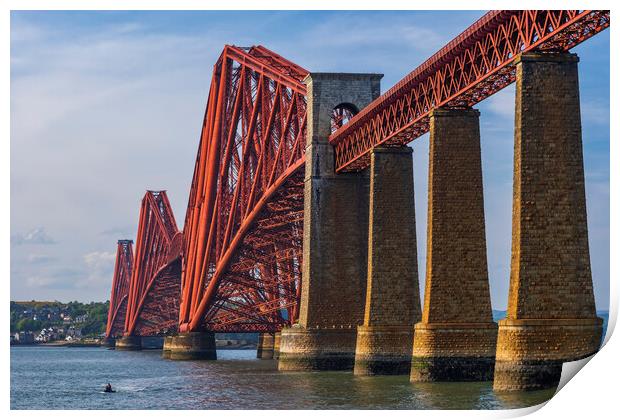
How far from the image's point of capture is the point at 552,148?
53438 mm

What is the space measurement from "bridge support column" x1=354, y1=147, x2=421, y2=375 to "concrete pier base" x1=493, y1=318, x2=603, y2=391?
22.5 m

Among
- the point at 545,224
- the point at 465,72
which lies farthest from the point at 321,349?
the point at 545,224

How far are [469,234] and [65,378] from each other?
54176mm

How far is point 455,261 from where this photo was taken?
64.7 metres

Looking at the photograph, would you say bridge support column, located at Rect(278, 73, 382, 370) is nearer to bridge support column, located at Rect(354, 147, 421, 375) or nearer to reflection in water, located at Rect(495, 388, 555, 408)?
bridge support column, located at Rect(354, 147, 421, 375)

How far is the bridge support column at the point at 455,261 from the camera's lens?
2514 inches

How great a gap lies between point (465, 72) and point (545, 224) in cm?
1251

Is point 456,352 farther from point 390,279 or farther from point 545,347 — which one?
point 390,279

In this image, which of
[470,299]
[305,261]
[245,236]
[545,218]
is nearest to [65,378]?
[245,236]

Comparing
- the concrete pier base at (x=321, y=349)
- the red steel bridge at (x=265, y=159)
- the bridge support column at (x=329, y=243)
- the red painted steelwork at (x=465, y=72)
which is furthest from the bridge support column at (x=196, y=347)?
the red painted steelwork at (x=465, y=72)

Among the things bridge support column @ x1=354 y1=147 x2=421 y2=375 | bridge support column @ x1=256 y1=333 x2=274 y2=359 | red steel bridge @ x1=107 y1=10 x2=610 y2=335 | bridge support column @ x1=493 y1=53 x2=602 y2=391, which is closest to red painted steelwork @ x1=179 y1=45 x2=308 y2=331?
red steel bridge @ x1=107 y1=10 x2=610 y2=335

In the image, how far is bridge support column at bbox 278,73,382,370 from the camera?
284 feet

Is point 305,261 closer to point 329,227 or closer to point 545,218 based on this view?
point 329,227

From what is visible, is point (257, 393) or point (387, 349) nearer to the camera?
point (257, 393)
